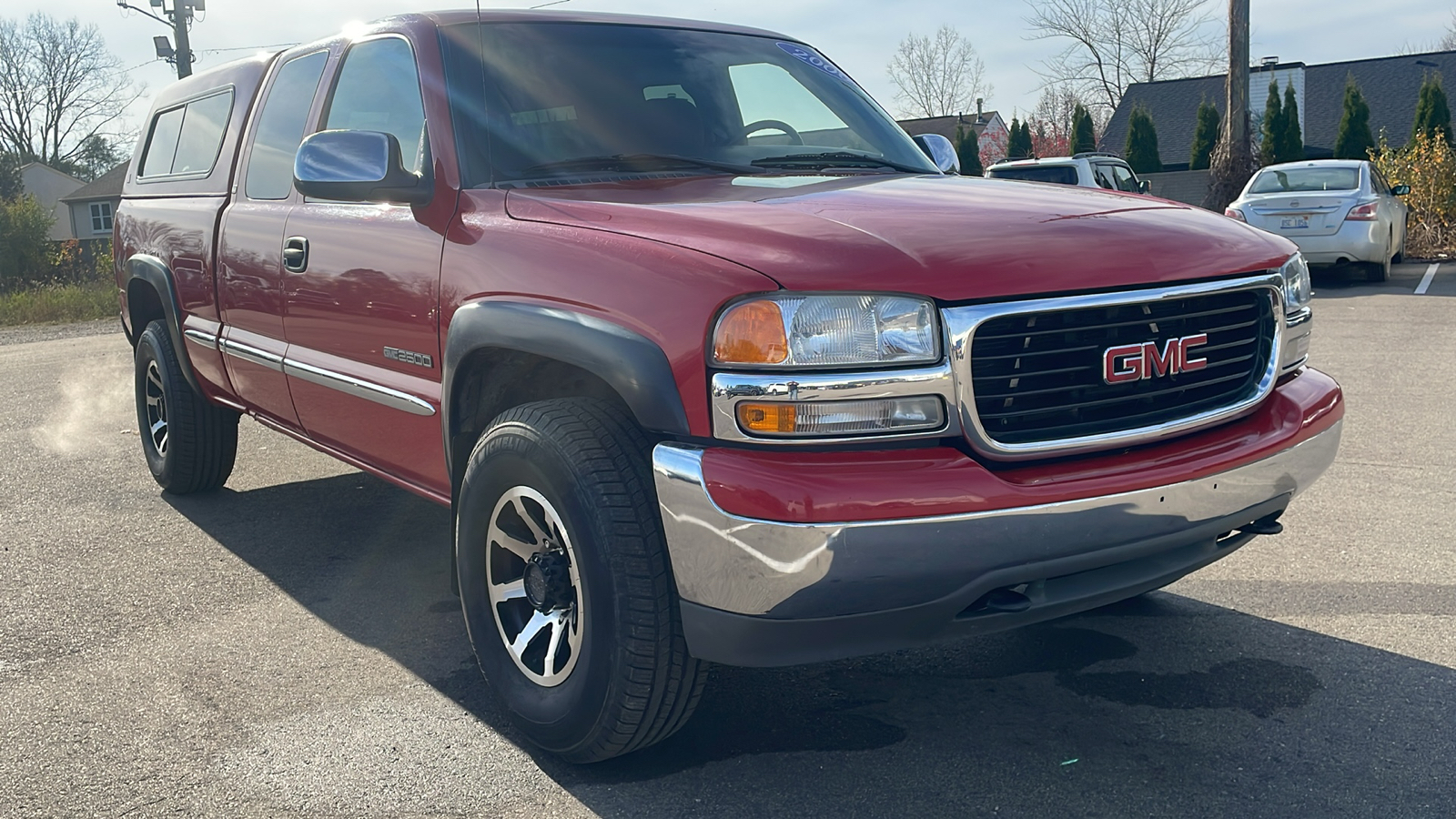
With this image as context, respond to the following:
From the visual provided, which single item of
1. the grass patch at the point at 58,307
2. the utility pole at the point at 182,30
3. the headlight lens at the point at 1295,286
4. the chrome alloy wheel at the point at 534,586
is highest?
the utility pole at the point at 182,30

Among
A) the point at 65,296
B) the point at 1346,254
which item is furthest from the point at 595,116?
the point at 65,296

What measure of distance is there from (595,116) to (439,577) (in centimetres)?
179

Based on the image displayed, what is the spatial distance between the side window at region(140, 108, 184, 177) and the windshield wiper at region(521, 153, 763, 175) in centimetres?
284

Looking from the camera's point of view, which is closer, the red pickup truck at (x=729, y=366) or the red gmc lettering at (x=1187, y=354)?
the red pickup truck at (x=729, y=366)

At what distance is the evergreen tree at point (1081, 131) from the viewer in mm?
36906

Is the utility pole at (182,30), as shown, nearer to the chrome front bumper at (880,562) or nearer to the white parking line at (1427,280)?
the white parking line at (1427,280)

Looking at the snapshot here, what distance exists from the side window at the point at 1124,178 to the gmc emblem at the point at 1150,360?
13.7 metres

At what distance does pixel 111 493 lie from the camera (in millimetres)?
5828

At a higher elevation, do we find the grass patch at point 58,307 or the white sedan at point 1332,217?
the white sedan at point 1332,217

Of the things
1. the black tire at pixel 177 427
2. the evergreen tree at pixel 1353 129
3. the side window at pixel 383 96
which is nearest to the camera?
the side window at pixel 383 96

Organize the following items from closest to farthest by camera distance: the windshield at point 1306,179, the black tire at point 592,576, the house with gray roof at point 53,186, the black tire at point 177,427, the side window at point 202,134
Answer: the black tire at point 592,576, the side window at point 202,134, the black tire at point 177,427, the windshield at point 1306,179, the house with gray roof at point 53,186

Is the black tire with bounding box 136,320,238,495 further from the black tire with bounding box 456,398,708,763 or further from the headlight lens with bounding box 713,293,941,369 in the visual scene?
the headlight lens with bounding box 713,293,941,369

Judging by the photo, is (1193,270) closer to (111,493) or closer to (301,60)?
(301,60)

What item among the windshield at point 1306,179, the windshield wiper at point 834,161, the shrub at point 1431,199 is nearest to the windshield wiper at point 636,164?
the windshield wiper at point 834,161
